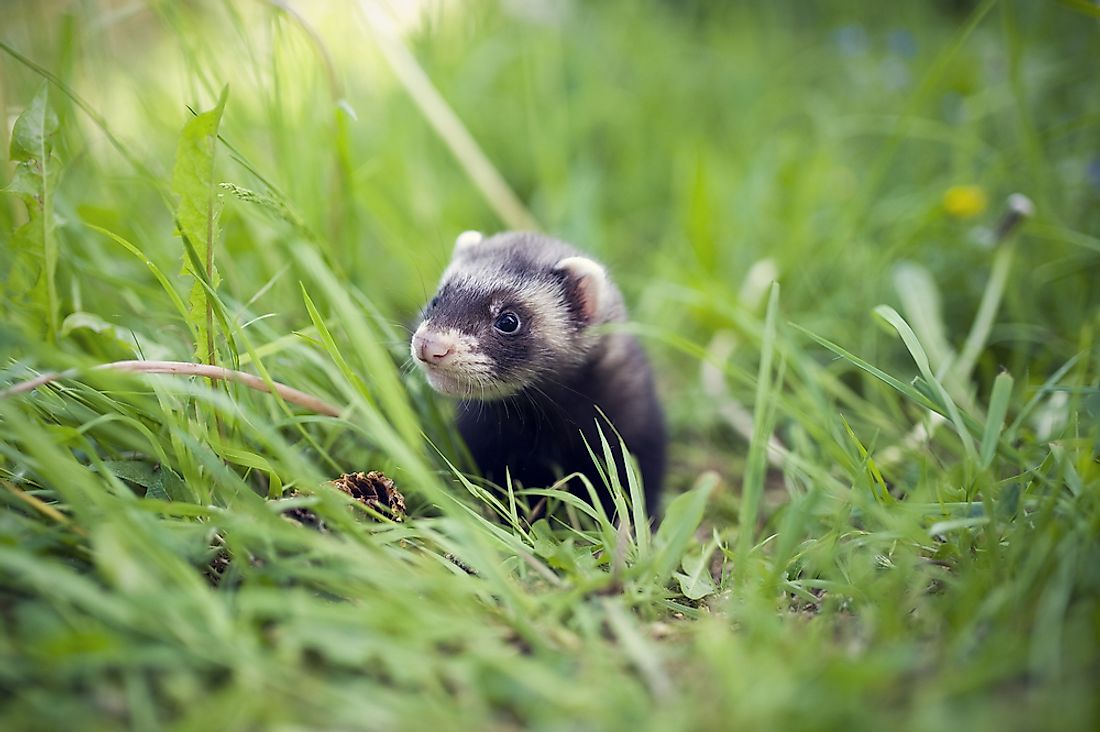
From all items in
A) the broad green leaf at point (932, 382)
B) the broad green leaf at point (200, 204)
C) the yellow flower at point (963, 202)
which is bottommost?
the broad green leaf at point (932, 382)

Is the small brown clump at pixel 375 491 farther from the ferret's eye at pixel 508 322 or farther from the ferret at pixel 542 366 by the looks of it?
the ferret's eye at pixel 508 322

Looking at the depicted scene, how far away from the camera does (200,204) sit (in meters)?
2.17

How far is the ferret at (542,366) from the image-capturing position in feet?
9.16

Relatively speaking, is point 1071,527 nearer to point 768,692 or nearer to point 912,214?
point 768,692

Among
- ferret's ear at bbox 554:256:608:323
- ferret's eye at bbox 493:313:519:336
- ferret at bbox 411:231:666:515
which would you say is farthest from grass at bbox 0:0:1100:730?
ferret's ear at bbox 554:256:608:323

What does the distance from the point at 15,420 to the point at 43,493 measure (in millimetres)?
428

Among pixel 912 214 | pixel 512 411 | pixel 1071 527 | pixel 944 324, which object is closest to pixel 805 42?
pixel 912 214

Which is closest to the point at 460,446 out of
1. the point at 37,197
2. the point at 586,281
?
the point at 586,281

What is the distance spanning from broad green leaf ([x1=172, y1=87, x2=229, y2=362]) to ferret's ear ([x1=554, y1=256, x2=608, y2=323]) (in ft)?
4.34

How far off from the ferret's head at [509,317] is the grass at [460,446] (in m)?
0.23

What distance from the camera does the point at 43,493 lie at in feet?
6.04

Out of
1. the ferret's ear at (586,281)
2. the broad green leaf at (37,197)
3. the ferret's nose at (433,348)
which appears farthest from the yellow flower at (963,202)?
the broad green leaf at (37,197)

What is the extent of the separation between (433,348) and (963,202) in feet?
9.69

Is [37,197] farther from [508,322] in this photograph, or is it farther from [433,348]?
[508,322]
